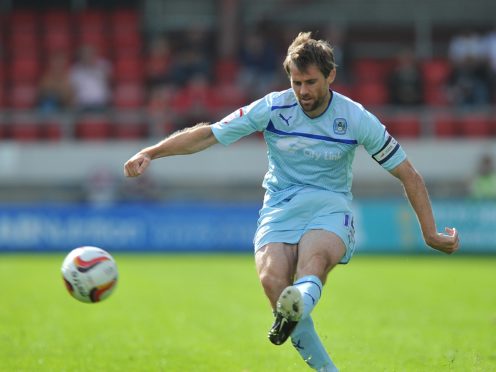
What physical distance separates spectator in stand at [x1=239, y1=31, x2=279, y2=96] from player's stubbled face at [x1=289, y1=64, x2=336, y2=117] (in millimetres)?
14644

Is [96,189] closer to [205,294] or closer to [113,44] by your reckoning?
[113,44]

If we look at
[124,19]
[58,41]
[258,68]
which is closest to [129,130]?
[258,68]

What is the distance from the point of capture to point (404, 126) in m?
21.6

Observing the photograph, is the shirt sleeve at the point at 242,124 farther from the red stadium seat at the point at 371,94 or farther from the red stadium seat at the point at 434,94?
the red stadium seat at the point at 434,94

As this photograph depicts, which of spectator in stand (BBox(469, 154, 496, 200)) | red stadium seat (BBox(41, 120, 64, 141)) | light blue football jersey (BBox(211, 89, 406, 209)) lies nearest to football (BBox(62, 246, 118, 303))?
light blue football jersey (BBox(211, 89, 406, 209))

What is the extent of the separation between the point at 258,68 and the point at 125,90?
3173 millimetres

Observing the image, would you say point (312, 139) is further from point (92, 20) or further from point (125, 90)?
point (92, 20)

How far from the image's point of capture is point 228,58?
24344 millimetres

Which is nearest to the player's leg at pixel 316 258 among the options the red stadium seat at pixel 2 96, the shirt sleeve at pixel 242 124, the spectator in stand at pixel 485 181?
the shirt sleeve at pixel 242 124

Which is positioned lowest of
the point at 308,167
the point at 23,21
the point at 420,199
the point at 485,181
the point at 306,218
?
the point at 485,181

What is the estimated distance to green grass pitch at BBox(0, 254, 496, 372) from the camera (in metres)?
8.20

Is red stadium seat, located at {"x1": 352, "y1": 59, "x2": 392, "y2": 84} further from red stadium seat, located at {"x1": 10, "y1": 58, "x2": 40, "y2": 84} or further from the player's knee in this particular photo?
the player's knee

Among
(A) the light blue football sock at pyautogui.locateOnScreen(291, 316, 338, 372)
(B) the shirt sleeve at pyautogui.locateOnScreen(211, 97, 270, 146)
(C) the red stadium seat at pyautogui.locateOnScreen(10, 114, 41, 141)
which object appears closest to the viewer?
(A) the light blue football sock at pyautogui.locateOnScreen(291, 316, 338, 372)

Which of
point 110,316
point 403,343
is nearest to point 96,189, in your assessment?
point 110,316
